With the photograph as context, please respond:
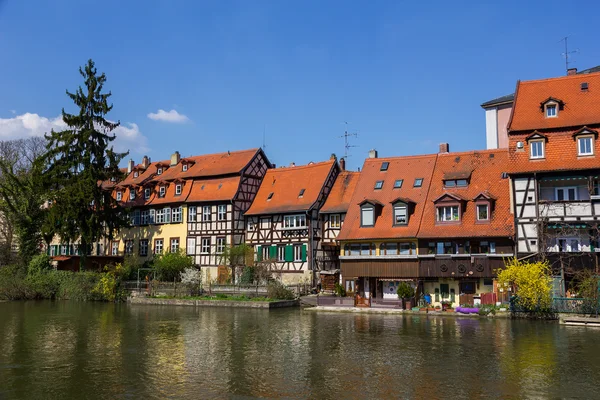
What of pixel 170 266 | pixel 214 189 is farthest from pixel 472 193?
pixel 170 266

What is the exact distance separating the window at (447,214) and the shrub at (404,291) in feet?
15.6

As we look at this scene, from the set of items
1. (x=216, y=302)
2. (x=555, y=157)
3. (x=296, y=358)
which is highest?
(x=555, y=157)

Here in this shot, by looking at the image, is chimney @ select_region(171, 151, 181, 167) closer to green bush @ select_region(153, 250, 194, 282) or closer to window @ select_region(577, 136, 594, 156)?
green bush @ select_region(153, 250, 194, 282)

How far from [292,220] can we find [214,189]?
8.71 m

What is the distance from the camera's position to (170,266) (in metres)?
48.6

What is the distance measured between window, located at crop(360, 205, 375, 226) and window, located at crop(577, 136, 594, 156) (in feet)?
43.4

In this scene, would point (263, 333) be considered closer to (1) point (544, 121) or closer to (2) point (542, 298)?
(2) point (542, 298)

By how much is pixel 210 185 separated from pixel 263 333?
1094 inches

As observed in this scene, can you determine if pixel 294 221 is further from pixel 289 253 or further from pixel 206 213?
pixel 206 213

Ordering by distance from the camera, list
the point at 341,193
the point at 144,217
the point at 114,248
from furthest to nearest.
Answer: the point at 114,248, the point at 144,217, the point at 341,193

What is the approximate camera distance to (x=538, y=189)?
115ft

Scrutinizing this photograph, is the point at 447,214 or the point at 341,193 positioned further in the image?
the point at 341,193

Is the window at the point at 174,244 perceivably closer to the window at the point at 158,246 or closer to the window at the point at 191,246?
the window at the point at 191,246

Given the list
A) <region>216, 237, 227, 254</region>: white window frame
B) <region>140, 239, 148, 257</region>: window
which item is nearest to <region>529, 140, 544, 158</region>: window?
<region>216, 237, 227, 254</region>: white window frame
